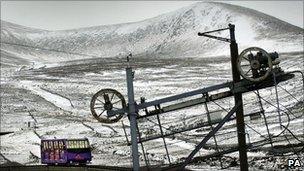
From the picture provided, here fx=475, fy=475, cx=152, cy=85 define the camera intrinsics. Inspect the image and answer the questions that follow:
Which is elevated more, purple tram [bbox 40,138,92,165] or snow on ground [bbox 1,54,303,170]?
snow on ground [bbox 1,54,303,170]

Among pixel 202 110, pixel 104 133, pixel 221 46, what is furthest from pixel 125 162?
pixel 221 46

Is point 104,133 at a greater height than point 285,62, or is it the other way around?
point 285,62

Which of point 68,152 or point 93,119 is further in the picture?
point 93,119

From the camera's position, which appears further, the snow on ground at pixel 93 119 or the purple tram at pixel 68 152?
the snow on ground at pixel 93 119

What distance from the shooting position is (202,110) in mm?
74562

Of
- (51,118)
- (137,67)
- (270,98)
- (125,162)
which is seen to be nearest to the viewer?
(125,162)

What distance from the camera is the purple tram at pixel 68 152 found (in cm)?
3997

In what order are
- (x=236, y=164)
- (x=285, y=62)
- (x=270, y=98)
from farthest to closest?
(x=285, y=62)
(x=270, y=98)
(x=236, y=164)

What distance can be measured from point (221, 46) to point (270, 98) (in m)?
102

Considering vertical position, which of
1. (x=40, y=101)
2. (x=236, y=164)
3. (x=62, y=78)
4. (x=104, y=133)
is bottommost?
(x=236, y=164)

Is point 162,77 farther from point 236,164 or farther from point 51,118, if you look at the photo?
point 236,164

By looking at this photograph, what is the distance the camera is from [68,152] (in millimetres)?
39938

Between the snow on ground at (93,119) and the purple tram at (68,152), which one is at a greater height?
the snow on ground at (93,119)

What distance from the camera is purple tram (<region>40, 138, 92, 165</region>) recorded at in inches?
1574
